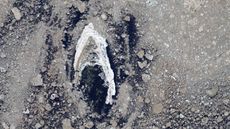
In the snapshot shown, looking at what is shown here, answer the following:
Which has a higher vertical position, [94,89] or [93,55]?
[93,55]

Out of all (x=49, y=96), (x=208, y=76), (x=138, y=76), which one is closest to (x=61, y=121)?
(x=49, y=96)

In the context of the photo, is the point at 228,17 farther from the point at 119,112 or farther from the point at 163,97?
the point at 119,112

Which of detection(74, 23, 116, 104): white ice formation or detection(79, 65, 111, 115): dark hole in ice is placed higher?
detection(74, 23, 116, 104): white ice formation

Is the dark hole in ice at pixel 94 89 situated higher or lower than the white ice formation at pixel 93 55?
lower
